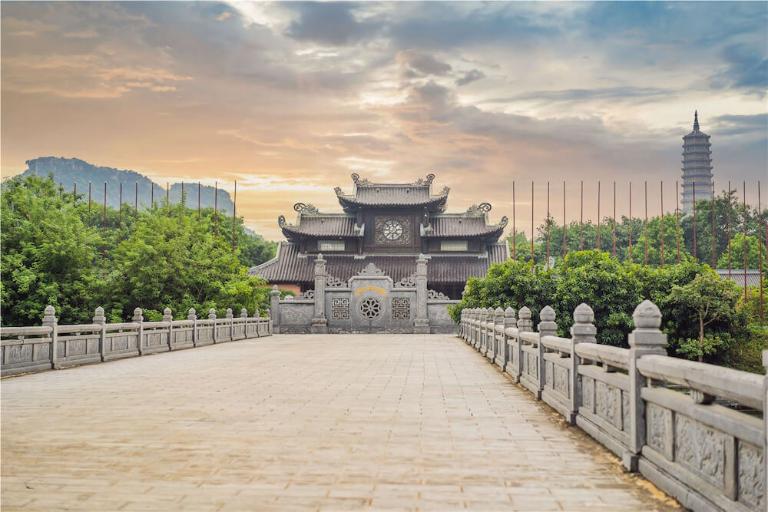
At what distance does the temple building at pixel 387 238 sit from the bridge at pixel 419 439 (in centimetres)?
3384

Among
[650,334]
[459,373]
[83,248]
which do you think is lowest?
[459,373]

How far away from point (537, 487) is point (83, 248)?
23.9 metres

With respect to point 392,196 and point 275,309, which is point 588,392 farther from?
point 392,196

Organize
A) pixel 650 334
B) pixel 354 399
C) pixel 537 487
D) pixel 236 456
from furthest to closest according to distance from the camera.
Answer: pixel 354 399, pixel 236 456, pixel 650 334, pixel 537 487

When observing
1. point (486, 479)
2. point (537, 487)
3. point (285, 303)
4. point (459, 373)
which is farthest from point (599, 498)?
point (285, 303)

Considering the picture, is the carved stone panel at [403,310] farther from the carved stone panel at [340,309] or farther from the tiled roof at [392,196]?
the tiled roof at [392,196]

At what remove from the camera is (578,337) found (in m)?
7.60

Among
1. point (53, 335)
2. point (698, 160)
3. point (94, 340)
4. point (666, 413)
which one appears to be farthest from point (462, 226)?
point (698, 160)

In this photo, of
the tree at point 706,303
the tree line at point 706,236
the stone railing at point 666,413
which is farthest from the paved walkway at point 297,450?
the tree line at point 706,236

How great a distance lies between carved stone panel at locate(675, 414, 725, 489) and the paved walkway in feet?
1.14

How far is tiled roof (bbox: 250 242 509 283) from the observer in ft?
147

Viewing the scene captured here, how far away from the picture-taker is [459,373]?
1420cm

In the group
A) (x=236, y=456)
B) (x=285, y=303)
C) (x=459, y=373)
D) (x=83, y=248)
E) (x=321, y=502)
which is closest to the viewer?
(x=321, y=502)

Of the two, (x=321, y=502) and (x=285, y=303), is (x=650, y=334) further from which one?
(x=285, y=303)
